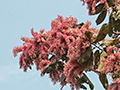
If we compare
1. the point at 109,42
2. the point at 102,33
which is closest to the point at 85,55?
the point at 102,33

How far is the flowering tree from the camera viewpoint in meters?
7.50

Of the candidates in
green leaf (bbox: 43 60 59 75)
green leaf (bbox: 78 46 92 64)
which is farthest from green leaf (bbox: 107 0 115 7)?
green leaf (bbox: 43 60 59 75)

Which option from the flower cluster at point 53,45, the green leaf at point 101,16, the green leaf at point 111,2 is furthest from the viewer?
the flower cluster at point 53,45

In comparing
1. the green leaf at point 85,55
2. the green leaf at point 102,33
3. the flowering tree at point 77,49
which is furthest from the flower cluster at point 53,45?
the green leaf at point 85,55

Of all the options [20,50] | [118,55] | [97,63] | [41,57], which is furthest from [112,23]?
[20,50]

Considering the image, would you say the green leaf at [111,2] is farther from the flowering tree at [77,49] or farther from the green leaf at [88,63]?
the green leaf at [88,63]

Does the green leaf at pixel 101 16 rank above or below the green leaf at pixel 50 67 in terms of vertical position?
above

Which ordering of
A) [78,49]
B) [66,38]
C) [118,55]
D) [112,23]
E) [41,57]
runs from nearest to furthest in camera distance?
1. [118,55]
2. [78,49]
3. [112,23]
4. [66,38]
5. [41,57]

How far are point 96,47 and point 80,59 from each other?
3.78ft

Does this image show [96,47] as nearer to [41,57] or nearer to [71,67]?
[71,67]

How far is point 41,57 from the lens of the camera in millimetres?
10008

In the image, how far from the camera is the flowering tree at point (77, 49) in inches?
295

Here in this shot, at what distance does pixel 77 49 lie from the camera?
7.48 metres

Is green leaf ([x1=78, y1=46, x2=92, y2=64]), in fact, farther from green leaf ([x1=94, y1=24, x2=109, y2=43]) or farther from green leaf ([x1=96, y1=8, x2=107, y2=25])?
green leaf ([x1=96, y1=8, x2=107, y2=25])
